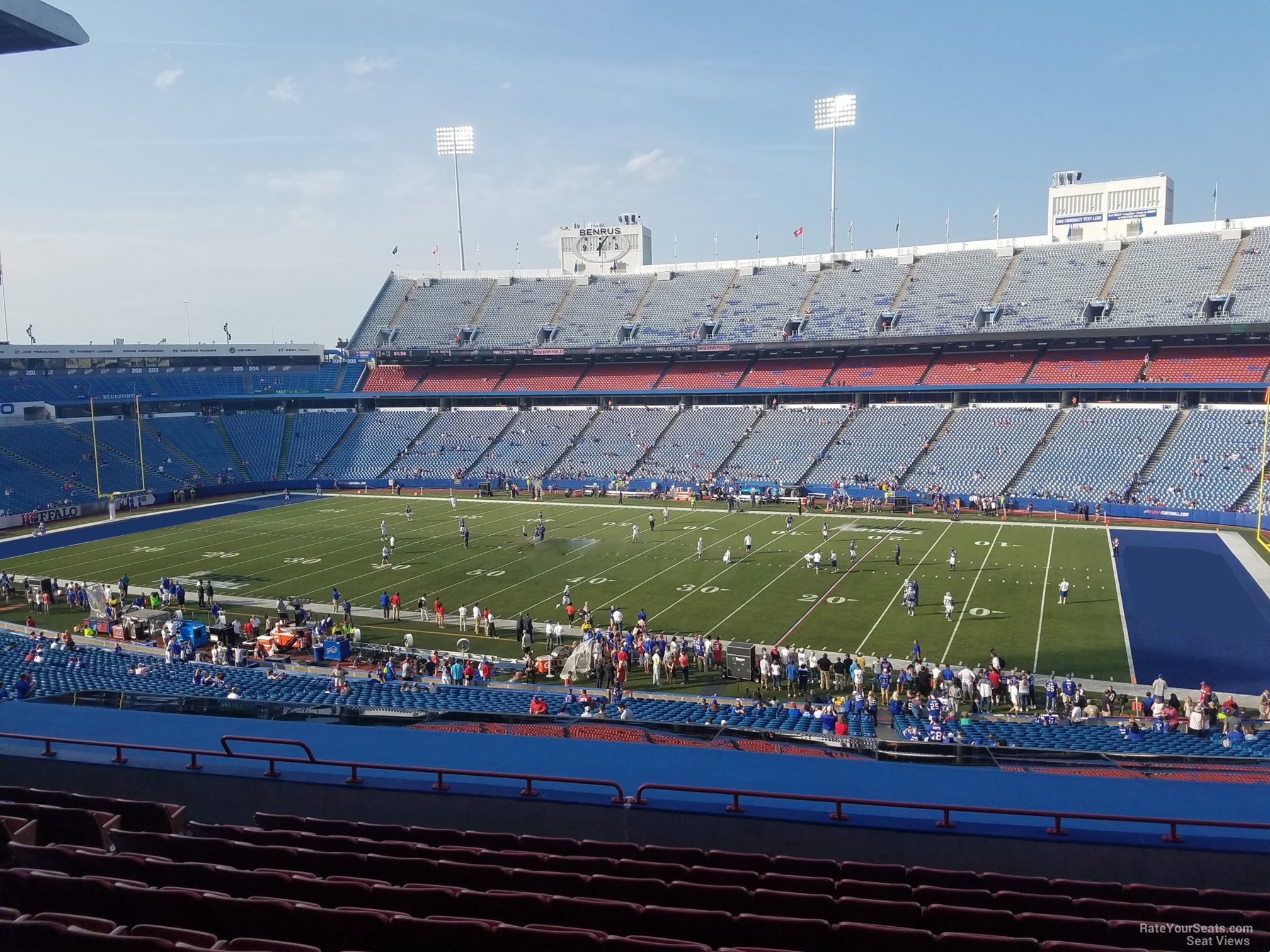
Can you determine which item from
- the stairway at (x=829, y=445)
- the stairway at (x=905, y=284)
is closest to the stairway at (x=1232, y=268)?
the stairway at (x=905, y=284)

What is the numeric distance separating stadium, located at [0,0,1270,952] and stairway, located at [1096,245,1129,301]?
0.32 meters

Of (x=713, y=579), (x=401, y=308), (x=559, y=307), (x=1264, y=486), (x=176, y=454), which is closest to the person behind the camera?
(x=713, y=579)

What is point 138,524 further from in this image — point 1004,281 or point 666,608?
point 1004,281

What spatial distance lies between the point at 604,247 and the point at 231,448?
34.3 metres

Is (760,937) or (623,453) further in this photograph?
(623,453)

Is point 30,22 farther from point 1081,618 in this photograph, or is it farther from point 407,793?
point 1081,618

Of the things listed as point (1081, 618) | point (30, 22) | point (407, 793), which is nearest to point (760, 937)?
point (407, 793)

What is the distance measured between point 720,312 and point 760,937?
211 ft

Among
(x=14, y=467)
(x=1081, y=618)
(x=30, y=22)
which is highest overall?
(x=30, y=22)

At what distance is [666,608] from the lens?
28.5 meters

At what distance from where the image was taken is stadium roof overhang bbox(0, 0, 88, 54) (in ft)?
26.7

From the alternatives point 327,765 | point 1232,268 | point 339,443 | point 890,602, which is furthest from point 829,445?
point 327,765

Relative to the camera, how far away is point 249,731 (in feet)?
29.7

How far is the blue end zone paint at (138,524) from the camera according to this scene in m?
41.1
